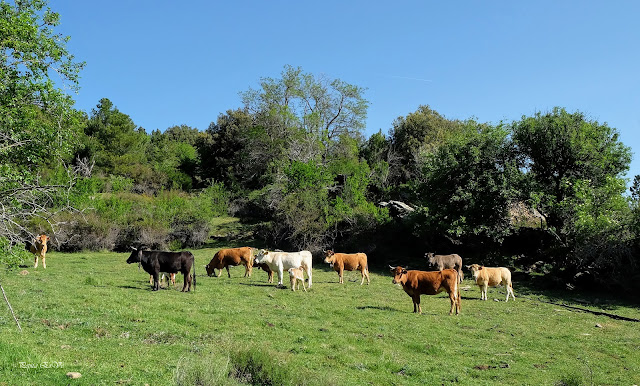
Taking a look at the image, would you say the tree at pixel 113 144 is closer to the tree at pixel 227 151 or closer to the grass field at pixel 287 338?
the tree at pixel 227 151

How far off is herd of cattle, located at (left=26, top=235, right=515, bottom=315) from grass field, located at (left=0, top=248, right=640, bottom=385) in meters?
0.75

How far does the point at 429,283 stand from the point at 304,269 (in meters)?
7.42

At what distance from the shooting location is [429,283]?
51.8 feet

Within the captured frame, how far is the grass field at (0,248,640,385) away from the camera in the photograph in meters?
8.20

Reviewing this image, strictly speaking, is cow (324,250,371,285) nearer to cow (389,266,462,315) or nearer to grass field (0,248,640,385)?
grass field (0,248,640,385)

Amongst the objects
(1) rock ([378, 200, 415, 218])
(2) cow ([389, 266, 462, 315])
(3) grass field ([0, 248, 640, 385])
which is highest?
(1) rock ([378, 200, 415, 218])

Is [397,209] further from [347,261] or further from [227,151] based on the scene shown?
[227,151]

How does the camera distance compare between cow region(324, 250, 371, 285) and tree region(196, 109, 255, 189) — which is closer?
cow region(324, 250, 371, 285)

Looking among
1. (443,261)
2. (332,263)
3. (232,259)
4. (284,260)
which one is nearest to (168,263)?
(284,260)

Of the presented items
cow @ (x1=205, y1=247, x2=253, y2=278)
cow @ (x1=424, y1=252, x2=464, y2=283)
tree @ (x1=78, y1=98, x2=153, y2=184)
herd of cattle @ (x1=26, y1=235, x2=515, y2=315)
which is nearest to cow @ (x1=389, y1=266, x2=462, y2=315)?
herd of cattle @ (x1=26, y1=235, x2=515, y2=315)

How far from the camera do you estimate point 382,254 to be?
34.1 m

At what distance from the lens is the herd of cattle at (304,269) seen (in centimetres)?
1589

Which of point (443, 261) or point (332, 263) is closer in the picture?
point (332, 263)

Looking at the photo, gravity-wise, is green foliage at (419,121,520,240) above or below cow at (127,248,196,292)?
above
